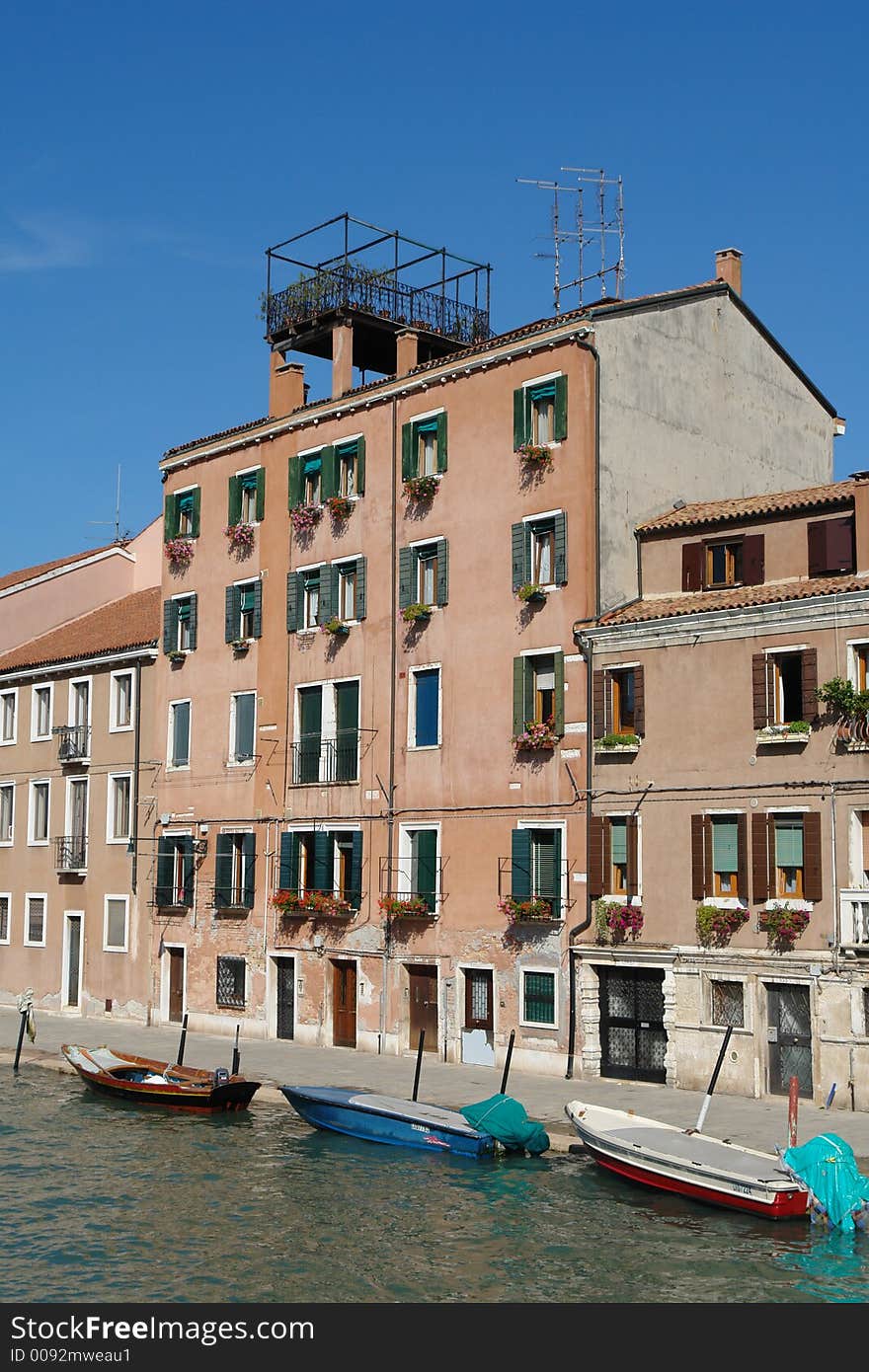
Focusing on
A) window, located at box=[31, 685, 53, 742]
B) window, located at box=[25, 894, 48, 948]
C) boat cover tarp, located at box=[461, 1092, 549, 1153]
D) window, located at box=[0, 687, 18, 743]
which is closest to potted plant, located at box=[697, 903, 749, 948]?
boat cover tarp, located at box=[461, 1092, 549, 1153]

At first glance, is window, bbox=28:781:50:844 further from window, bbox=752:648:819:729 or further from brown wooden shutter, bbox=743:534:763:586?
window, bbox=752:648:819:729

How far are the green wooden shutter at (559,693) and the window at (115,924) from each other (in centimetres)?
1803

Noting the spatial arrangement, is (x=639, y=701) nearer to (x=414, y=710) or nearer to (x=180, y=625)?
(x=414, y=710)

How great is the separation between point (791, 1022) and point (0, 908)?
104 feet

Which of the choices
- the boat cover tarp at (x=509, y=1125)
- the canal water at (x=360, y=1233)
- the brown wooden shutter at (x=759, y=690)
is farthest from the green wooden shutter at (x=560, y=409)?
the canal water at (x=360, y=1233)

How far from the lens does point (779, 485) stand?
39.7m

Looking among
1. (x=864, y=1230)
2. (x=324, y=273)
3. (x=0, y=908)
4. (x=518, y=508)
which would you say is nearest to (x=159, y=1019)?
(x=0, y=908)

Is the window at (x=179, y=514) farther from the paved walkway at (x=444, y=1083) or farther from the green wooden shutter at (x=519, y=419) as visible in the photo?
the paved walkway at (x=444, y=1083)

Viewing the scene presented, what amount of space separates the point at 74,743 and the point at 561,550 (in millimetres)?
21138

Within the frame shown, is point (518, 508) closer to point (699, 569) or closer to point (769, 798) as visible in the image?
point (699, 569)

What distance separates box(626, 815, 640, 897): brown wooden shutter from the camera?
106 ft

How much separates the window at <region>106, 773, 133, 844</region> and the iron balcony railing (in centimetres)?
144

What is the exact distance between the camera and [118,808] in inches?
1868

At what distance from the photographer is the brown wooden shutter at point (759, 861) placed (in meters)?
30.1
